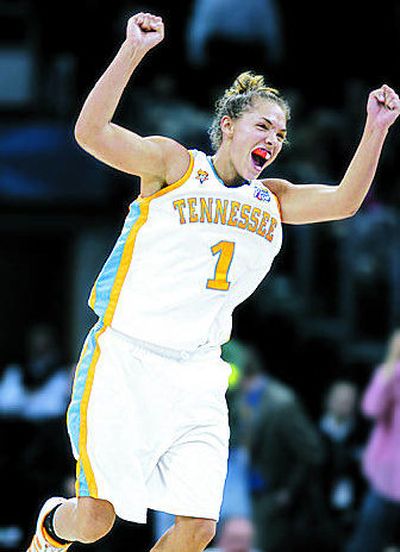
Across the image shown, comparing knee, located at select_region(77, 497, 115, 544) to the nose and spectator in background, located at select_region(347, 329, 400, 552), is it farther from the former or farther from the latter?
spectator in background, located at select_region(347, 329, 400, 552)

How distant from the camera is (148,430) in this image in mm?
6406

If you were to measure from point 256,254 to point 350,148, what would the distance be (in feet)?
22.6

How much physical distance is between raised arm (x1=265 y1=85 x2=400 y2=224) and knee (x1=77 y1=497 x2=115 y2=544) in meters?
1.47

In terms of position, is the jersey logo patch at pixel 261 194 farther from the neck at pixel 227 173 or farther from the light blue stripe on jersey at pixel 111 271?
the light blue stripe on jersey at pixel 111 271

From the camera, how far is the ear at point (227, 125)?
6.60 meters

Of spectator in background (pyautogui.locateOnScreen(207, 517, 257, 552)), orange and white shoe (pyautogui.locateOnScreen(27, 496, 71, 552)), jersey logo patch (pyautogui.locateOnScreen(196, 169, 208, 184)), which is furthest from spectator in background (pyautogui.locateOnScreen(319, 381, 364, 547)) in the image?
jersey logo patch (pyautogui.locateOnScreen(196, 169, 208, 184))

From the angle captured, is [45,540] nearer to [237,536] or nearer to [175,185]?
[175,185]

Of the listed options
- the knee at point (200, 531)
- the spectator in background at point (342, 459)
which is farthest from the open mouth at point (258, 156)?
the spectator in background at point (342, 459)

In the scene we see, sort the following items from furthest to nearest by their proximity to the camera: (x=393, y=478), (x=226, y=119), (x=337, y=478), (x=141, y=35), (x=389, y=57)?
(x=389, y=57) < (x=337, y=478) < (x=393, y=478) < (x=226, y=119) < (x=141, y=35)

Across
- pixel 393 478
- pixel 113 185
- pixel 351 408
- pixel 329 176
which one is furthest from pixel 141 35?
pixel 113 185

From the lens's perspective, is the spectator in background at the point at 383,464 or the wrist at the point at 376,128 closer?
the wrist at the point at 376,128

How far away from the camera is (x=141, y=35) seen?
6152 millimetres

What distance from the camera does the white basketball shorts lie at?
20.9 feet

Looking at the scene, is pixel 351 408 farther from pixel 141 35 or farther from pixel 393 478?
pixel 141 35
